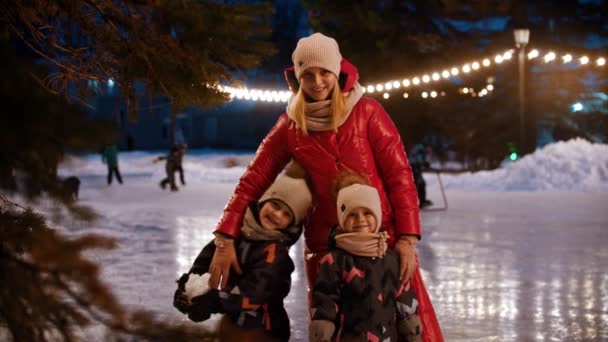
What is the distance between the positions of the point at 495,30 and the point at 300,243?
22756 millimetres

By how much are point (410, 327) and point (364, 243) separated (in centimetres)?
46

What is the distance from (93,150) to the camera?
4.06ft

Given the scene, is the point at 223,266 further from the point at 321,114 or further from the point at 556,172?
the point at 556,172

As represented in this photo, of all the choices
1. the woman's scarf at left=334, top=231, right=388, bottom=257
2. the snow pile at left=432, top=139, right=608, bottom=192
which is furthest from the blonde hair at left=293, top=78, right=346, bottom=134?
the snow pile at left=432, top=139, right=608, bottom=192

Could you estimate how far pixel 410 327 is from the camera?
11.1ft

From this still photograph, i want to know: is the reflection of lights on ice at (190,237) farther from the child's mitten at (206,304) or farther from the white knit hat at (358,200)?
the white knit hat at (358,200)

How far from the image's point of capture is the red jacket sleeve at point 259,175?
3.64 meters

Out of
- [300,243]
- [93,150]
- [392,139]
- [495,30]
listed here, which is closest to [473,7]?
[495,30]

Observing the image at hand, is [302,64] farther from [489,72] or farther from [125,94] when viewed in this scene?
[489,72]

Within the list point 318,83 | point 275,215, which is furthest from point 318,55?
point 275,215

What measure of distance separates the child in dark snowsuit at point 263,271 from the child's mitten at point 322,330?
31 centimetres

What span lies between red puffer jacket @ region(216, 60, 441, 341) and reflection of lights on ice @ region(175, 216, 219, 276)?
4.27 m

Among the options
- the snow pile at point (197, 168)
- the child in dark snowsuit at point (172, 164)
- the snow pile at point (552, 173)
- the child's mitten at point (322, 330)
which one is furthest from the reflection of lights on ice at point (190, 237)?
the snow pile at point (552, 173)

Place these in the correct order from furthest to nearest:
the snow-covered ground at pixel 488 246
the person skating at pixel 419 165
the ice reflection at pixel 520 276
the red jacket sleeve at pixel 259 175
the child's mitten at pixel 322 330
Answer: the person skating at pixel 419 165 < the ice reflection at pixel 520 276 < the snow-covered ground at pixel 488 246 < the red jacket sleeve at pixel 259 175 < the child's mitten at pixel 322 330
